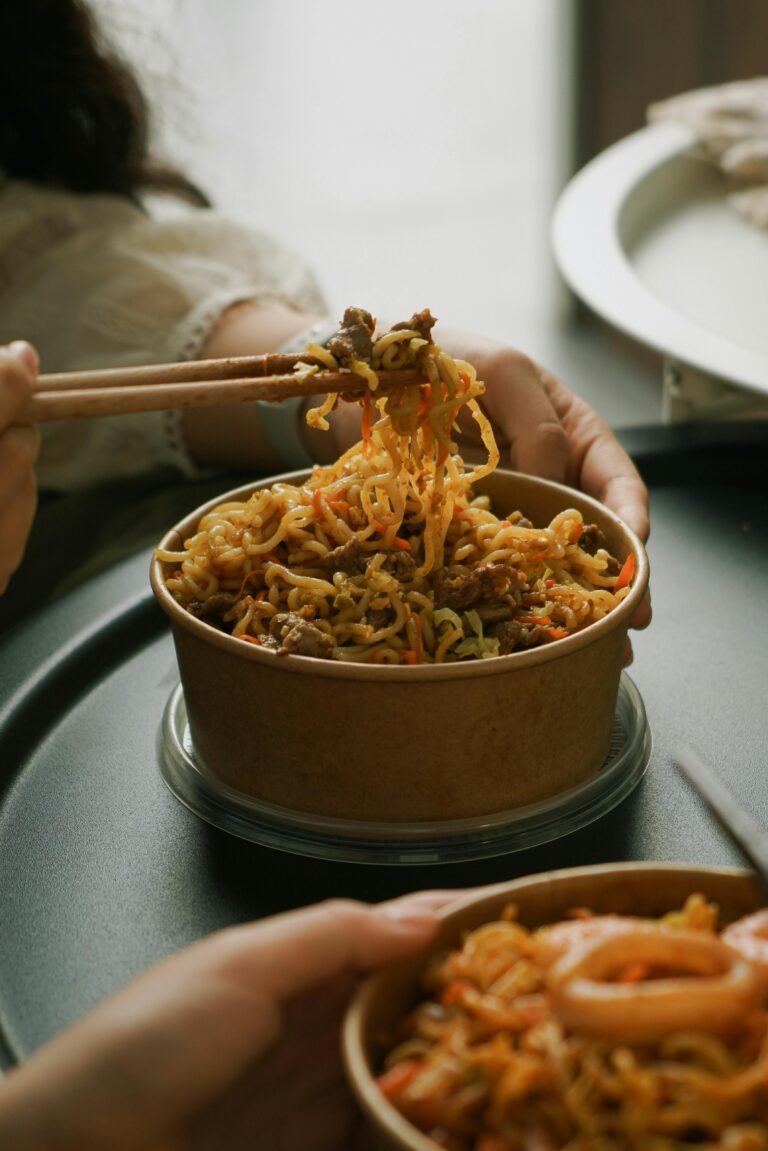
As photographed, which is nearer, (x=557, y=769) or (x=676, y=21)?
(x=557, y=769)

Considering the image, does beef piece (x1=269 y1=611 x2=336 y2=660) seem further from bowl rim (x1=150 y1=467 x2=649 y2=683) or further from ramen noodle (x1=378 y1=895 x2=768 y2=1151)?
ramen noodle (x1=378 y1=895 x2=768 y2=1151)

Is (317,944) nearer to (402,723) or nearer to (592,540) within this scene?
(402,723)

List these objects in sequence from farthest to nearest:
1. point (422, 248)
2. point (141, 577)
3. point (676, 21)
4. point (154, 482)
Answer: point (422, 248)
point (676, 21)
point (154, 482)
point (141, 577)

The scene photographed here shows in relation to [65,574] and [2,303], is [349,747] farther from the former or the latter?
[2,303]

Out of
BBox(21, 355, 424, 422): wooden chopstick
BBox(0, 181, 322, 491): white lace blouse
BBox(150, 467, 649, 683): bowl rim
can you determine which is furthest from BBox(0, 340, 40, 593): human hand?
BBox(0, 181, 322, 491): white lace blouse

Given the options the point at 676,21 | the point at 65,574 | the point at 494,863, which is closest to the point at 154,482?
the point at 65,574

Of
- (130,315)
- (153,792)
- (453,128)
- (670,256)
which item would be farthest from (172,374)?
(453,128)

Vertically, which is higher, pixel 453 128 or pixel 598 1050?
pixel 598 1050
